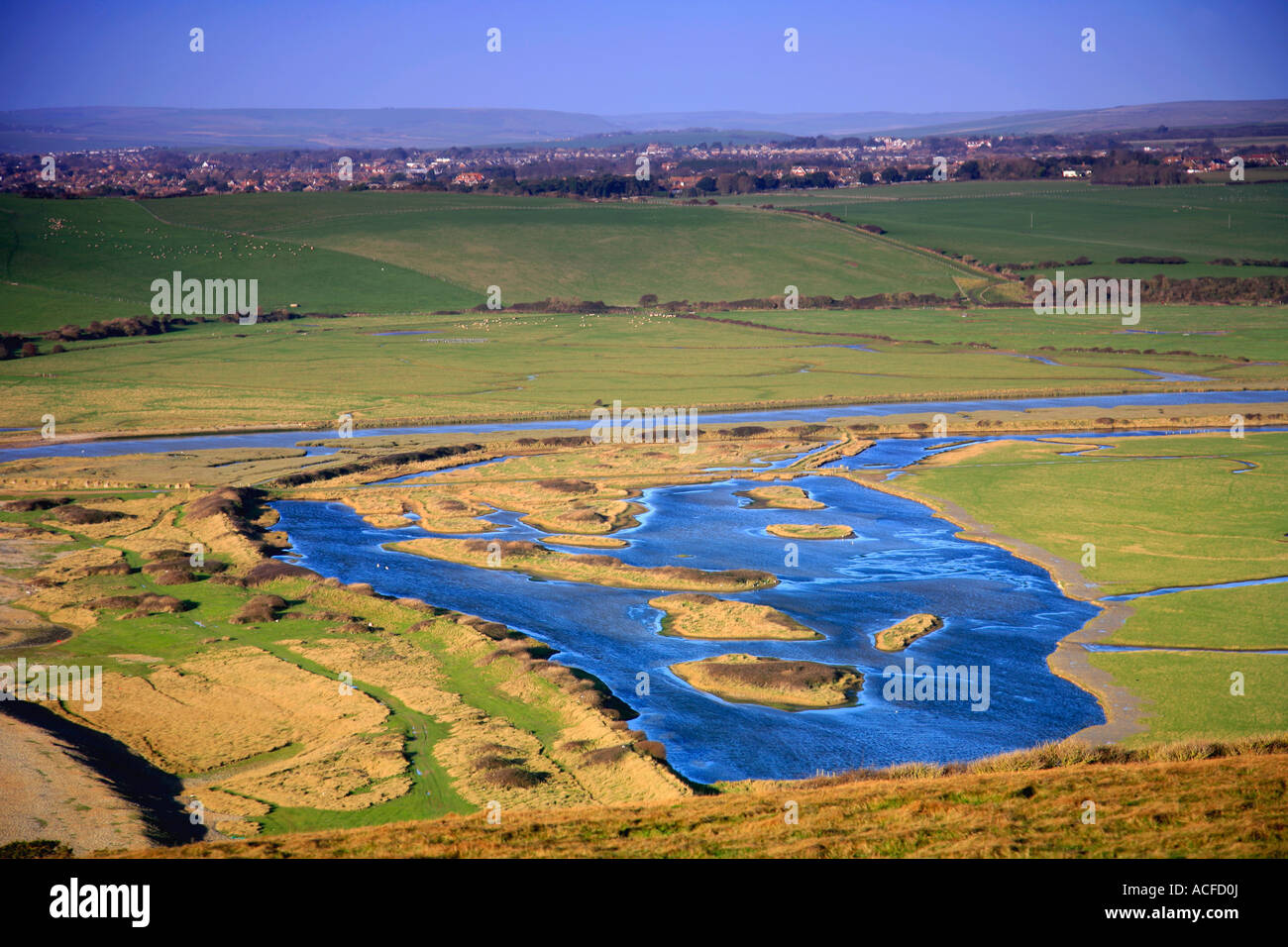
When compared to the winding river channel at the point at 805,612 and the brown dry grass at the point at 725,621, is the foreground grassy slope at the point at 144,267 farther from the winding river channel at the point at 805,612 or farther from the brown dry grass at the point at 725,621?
the brown dry grass at the point at 725,621

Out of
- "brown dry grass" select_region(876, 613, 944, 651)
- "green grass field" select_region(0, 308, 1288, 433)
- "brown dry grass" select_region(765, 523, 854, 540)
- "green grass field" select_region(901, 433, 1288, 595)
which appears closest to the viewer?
"brown dry grass" select_region(876, 613, 944, 651)

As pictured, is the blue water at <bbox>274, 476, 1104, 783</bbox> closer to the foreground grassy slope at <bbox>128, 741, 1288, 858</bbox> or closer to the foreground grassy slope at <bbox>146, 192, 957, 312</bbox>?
the foreground grassy slope at <bbox>128, 741, 1288, 858</bbox>

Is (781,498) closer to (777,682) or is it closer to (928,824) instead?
(777,682)

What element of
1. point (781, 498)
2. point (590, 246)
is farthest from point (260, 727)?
point (590, 246)

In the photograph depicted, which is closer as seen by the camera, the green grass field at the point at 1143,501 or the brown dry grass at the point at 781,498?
the green grass field at the point at 1143,501

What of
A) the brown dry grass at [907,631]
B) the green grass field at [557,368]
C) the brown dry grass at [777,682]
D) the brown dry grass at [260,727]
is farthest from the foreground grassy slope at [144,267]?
the brown dry grass at [777,682]

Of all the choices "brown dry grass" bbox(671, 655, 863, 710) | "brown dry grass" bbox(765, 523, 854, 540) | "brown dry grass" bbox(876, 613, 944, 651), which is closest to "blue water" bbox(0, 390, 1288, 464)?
"brown dry grass" bbox(765, 523, 854, 540)
